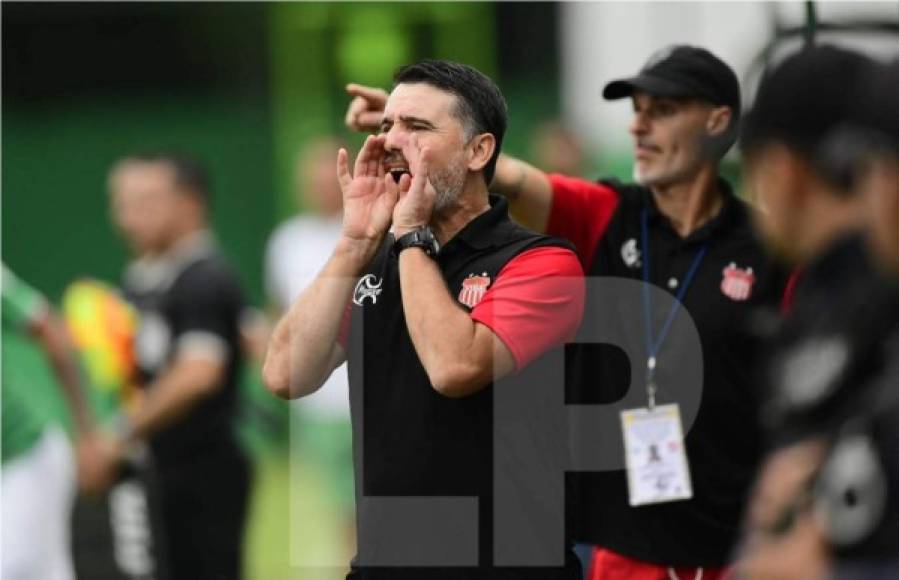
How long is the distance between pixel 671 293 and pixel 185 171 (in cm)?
439

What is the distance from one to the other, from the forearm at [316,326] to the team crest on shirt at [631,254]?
104 cm

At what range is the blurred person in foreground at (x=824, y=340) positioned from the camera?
2855 mm

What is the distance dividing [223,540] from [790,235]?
578 centimetres

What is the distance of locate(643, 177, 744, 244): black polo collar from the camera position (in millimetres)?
5152

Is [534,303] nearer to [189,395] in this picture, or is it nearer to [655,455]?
[655,455]

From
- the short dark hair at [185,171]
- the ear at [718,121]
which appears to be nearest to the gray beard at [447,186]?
the ear at [718,121]

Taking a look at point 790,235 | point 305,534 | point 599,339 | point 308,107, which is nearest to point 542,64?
point 308,107

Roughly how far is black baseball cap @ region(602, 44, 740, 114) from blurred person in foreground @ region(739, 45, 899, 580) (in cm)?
201

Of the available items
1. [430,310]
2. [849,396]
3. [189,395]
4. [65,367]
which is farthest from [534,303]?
[189,395]

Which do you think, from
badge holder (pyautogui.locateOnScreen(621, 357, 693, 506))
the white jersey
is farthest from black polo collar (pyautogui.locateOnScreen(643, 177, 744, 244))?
the white jersey

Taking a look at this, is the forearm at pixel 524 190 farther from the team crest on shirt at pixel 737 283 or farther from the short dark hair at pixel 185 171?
the short dark hair at pixel 185 171

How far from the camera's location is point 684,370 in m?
5.05

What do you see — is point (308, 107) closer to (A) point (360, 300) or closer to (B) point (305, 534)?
(B) point (305, 534)

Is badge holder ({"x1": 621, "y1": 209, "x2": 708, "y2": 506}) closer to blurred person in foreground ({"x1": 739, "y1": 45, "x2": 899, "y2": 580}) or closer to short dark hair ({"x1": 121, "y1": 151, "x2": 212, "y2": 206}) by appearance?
blurred person in foreground ({"x1": 739, "y1": 45, "x2": 899, "y2": 580})
